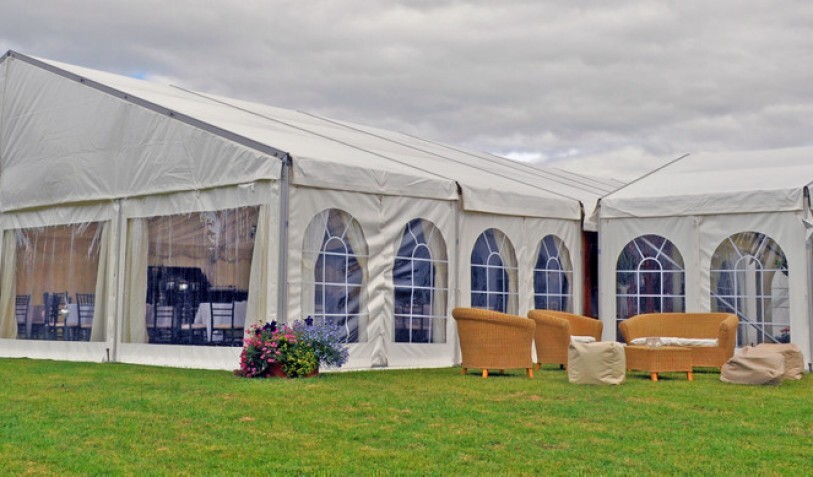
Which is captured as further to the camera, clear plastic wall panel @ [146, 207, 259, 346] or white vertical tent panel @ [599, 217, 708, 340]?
white vertical tent panel @ [599, 217, 708, 340]

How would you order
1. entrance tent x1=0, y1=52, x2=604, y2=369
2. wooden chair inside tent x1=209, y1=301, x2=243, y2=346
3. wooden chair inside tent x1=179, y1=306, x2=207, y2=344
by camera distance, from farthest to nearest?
1. wooden chair inside tent x1=179, y1=306, x2=207, y2=344
2. wooden chair inside tent x1=209, y1=301, x2=243, y2=346
3. entrance tent x1=0, y1=52, x2=604, y2=369

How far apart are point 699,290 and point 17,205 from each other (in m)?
8.95

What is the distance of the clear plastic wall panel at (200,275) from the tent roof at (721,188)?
4951mm

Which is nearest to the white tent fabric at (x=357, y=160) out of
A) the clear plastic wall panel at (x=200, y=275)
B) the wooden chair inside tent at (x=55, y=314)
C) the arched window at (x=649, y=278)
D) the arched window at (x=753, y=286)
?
the clear plastic wall panel at (x=200, y=275)

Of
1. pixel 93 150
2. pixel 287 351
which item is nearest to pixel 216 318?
pixel 287 351

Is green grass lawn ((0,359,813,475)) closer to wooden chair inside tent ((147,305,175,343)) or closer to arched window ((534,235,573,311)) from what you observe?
wooden chair inside tent ((147,305,175,343))

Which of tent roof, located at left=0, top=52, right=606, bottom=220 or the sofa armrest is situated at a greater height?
tent roof, located at left=0, top=52, right=606, bottom=220

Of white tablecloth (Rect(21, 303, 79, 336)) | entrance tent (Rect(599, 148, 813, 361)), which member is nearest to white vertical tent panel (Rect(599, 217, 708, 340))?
entrance tent (Rect(599, 148, 813, 361))

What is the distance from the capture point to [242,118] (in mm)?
11711

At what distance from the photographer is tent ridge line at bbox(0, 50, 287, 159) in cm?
937

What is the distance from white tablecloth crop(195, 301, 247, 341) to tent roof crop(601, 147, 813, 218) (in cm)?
502

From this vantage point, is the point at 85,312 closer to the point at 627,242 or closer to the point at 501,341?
the point at 501,341

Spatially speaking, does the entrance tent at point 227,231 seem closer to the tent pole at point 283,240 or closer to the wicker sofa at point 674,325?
the tent pole at point 283,240

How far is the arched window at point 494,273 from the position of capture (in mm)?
11125
